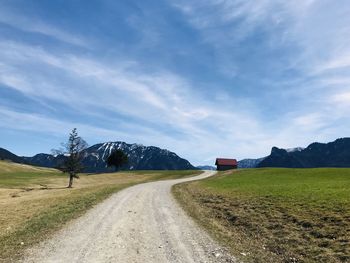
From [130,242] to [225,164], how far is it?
150 meters

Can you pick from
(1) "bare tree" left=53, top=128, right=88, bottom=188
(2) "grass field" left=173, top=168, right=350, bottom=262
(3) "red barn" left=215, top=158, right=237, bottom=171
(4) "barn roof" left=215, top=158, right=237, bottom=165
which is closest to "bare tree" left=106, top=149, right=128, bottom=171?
(3) "red barn" left=215, top=158, right=237, bottom=171

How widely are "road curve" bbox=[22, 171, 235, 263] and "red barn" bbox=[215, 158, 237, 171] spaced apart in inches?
5524

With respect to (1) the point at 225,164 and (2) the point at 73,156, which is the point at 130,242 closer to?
(2) the point at 73,156

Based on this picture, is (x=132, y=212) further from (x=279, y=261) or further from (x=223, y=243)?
(x=279, y=261)

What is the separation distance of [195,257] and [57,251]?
5.52 meters

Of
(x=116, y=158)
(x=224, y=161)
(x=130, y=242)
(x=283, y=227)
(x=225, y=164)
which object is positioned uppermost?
(x=224, y=161)

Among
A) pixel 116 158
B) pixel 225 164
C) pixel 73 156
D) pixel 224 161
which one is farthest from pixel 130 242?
pixel 224 161

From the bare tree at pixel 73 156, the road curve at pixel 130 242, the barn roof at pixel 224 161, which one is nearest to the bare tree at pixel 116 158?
the barn roof at pixel 224 161

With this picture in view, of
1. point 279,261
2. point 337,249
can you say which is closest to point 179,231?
point 279,261

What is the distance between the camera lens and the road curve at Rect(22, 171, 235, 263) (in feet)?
45.3

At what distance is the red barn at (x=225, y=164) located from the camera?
6445 inches

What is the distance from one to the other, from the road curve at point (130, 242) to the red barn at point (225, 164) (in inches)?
5524

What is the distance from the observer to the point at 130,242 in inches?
651

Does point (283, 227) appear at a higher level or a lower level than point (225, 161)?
lower
